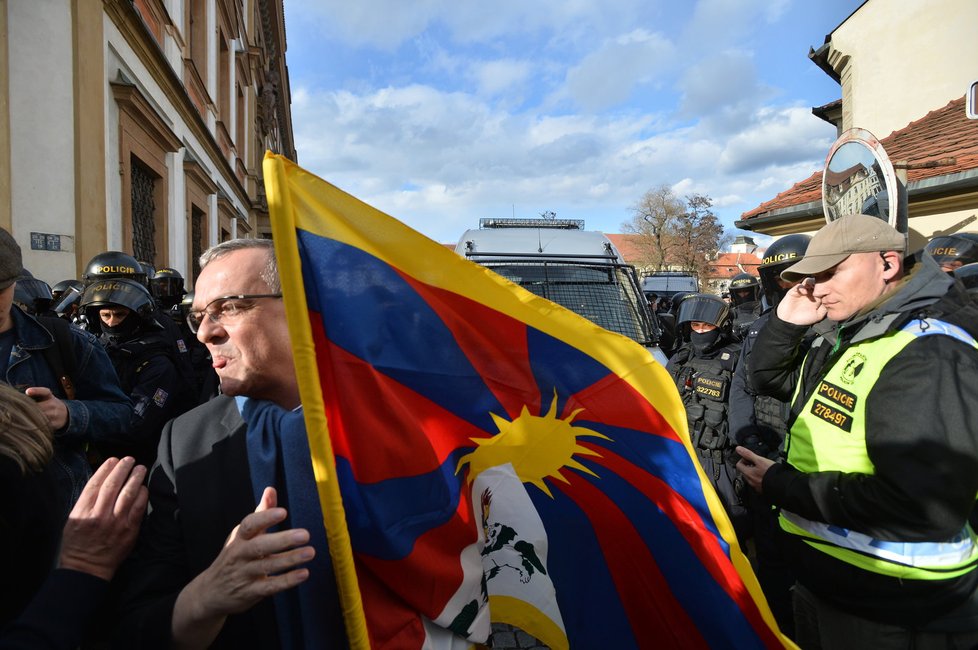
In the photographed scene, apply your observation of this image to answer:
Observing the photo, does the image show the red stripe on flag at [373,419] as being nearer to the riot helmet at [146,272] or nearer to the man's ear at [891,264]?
the man's ear at [891,264]

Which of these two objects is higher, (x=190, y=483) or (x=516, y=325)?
(x=516, y=325)

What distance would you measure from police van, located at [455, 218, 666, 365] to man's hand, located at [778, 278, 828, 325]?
214 centimetres

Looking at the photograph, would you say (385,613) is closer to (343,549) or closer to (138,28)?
(343,549)

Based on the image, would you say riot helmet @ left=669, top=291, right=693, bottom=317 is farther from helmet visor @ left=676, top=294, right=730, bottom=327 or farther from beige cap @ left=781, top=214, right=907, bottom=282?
beige cap @ left=781, top=214, right=907, bottom=282

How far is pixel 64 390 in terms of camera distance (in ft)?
8.12

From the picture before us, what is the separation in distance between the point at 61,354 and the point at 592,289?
13.2 feet

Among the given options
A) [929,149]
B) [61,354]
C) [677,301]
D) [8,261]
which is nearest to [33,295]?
[61,354]

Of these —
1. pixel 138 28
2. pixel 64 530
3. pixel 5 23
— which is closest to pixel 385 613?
pixel 64 530

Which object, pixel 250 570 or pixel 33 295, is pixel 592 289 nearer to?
pixel 250 570

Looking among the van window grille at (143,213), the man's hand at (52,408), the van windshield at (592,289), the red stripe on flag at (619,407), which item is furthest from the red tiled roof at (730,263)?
the man's hand at (52,408)

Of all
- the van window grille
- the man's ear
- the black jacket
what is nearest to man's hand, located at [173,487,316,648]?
the black jacket

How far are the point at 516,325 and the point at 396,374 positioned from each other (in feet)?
1.49

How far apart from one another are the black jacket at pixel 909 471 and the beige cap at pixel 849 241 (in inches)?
5.3

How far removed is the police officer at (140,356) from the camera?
3027mm
